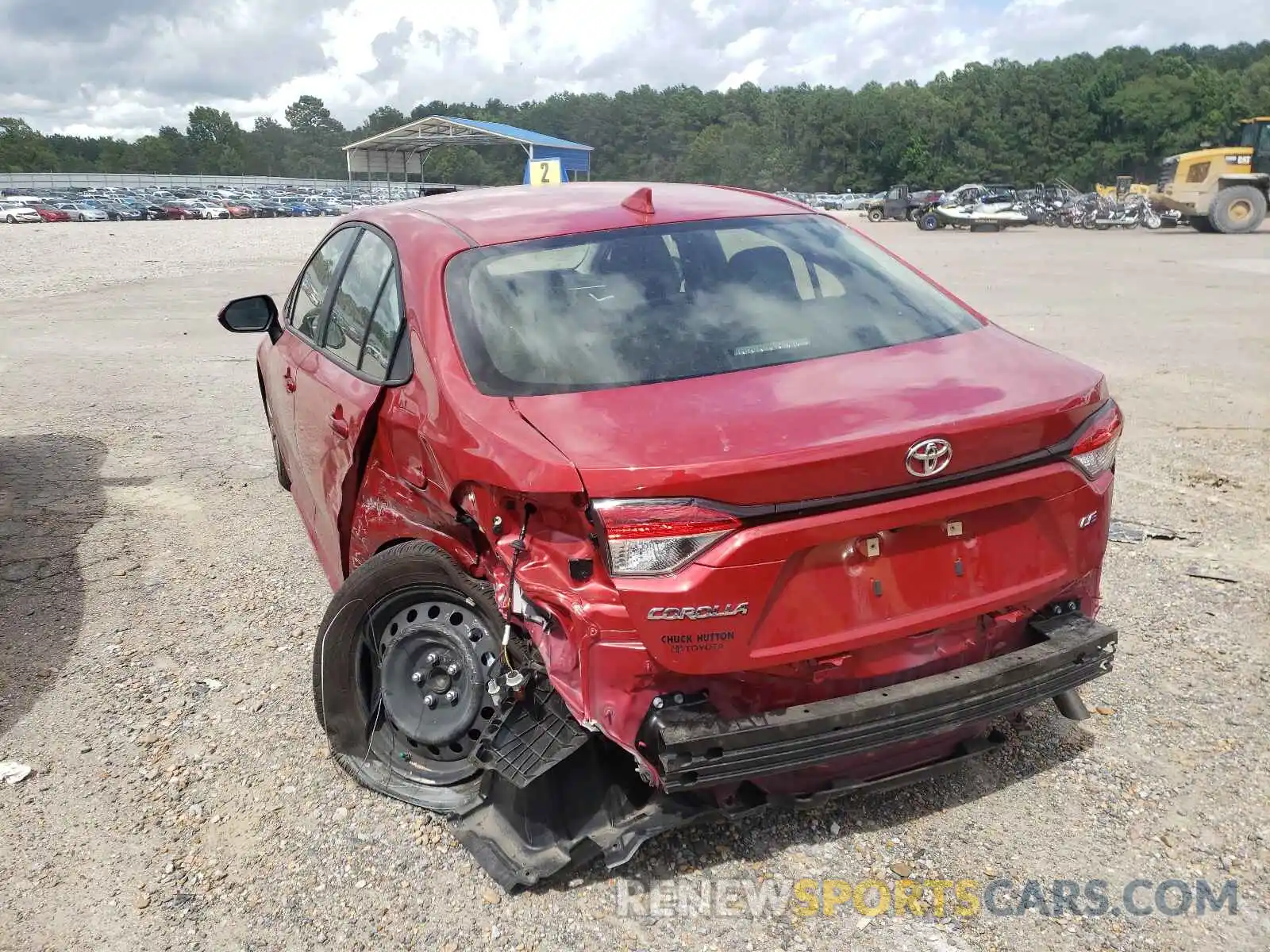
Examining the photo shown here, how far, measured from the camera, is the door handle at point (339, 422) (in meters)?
3.60

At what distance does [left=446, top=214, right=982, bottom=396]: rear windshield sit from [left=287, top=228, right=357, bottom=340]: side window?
138cm

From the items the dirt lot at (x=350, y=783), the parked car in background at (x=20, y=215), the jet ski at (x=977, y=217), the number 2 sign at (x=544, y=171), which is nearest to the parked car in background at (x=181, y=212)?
the parked car in background at (x=20, y=215)

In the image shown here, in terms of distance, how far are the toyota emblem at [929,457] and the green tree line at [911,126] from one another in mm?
82045

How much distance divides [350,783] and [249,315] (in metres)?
2.56

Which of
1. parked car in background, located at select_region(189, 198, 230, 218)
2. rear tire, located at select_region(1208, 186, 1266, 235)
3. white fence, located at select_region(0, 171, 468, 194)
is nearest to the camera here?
rear tire, located at select_region(1208, 186, 1266, 235)

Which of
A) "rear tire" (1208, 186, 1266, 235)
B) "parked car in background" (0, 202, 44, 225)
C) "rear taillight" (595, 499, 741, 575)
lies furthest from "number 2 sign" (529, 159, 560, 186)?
"parked car in background" (0, 202, 44, 225)

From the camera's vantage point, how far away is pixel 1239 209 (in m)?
29.4

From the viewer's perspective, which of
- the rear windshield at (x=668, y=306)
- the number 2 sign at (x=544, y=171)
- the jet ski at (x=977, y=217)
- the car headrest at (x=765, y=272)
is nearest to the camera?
the rear windshield at (x=668, y=306)

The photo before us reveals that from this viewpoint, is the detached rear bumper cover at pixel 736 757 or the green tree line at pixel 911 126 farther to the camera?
the green tree line at pixel 911 126

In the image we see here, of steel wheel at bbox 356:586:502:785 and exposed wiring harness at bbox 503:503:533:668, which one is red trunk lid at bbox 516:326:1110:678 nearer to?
exposed wiring harness at bbox 503:503:533:668

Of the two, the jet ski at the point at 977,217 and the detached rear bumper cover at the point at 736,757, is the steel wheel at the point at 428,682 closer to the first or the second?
the detached rear bumper cover at the point at 736,757

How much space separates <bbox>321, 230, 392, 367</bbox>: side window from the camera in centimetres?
376

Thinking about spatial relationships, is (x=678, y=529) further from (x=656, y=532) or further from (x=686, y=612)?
(x=686, y=612)

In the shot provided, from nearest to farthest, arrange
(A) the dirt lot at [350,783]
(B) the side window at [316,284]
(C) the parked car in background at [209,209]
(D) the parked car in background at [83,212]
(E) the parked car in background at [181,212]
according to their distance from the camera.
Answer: (A) the dirt lot at [350,783]
(B) the side window at [316,284]
(D) the parked car in background at [83,212]
(E) the parked car in background at [181,212]
(C) the parked car in background at [209,209]
